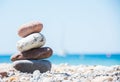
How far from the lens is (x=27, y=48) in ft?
26.0

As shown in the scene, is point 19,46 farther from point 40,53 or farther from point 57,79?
point 57,79

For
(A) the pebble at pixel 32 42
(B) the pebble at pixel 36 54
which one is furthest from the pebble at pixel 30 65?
(A) the pebble at pixel 32 42

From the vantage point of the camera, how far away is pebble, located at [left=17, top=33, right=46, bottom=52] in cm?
782

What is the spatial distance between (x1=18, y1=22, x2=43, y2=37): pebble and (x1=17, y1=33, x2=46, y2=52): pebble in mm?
118

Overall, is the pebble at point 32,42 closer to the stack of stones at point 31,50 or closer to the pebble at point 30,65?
the stack of stones at point 31,50

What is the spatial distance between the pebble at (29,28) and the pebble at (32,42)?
0.12 metres

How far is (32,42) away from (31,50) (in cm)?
28

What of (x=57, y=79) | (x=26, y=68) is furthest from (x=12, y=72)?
(x=57, y=79)

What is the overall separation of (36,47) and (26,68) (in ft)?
1.53

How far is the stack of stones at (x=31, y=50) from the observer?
7840mm

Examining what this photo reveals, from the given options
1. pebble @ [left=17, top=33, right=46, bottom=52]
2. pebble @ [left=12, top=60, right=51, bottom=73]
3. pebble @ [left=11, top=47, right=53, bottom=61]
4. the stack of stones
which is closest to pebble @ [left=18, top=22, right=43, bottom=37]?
the stack of stones

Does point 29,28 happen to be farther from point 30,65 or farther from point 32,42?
point 30,65

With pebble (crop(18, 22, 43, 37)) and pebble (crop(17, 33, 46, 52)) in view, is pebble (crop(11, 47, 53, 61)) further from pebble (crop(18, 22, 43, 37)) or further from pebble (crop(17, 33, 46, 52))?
pebble (crop(18, 22, 43, 37))

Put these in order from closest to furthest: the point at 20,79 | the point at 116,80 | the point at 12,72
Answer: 1. the point at 116,80
2. the point at 20,79
3. the point at 12,72
